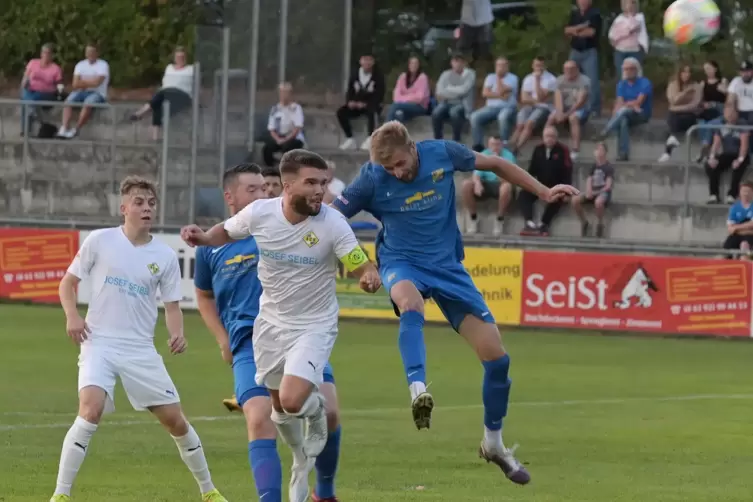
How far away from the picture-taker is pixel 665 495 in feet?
32.0

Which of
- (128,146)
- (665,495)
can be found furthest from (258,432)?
(128,146)

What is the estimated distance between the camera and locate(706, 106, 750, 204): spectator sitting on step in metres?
24.1

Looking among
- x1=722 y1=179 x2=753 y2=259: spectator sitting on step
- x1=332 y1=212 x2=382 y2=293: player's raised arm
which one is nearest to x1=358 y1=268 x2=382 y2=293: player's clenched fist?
x1=332 y1=212 x2=382 y2=293: player's raised arm

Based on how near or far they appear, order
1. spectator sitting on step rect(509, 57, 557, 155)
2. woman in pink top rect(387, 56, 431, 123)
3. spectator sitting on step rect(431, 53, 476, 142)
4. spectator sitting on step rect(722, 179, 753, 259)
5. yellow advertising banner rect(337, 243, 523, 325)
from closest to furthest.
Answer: yellow advertising banner rect(337, 243, 523, 325) → spectator sitting on step rect(722, 179, 753, 259) → spectator sitting on step rect(509, 57, 557, 155) → spectator sitting on step rect(431, 53, 476, 142) → woman in pink top rect(387, 56, 431, 123)

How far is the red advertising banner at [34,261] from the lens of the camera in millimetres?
23531

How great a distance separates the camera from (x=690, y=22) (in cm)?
2023

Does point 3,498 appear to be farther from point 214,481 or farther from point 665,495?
point 665,495

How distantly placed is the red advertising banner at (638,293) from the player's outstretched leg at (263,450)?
13.6 meters

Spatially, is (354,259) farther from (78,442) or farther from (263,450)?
(78,442)

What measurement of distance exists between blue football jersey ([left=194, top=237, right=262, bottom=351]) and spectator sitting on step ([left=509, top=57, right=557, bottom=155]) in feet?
56.3

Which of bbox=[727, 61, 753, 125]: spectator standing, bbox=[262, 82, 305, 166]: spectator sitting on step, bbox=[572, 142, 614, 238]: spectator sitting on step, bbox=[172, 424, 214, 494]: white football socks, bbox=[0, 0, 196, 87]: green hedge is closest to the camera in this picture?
bbox=[172, 424, 214, 494]: white football socks

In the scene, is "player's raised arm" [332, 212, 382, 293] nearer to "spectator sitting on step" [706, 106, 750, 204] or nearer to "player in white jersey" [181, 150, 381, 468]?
"player in white jersey" [181, 150, 381, 468]

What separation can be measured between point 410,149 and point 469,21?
739 inches

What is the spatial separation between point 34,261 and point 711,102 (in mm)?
11226
